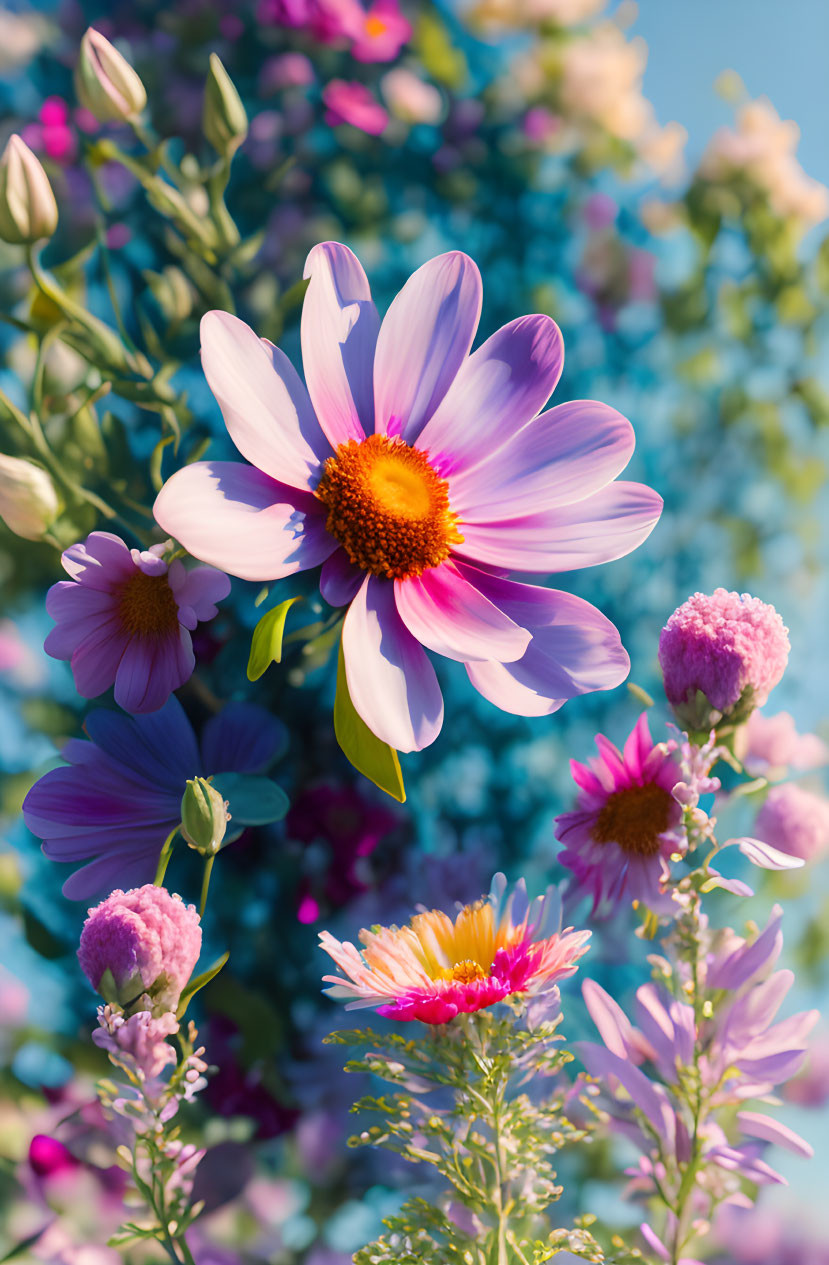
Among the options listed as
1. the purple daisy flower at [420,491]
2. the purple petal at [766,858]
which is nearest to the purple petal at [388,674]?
the purple daisy flower at [420,491]

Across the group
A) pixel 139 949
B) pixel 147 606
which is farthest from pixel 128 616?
pixel 139 949

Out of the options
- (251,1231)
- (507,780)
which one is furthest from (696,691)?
(251,1231)

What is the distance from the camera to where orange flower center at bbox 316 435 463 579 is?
11.9 inches

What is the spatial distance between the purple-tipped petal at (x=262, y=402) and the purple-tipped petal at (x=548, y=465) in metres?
0.06

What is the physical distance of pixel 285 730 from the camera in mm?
356

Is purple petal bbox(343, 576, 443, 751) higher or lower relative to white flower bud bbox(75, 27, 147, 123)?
lower

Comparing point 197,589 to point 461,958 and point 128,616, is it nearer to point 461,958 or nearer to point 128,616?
point 128,616

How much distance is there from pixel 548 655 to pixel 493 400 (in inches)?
3.8

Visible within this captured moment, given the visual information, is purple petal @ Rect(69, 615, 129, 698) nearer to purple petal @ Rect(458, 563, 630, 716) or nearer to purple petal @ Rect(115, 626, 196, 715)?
purple petal @ Rect(115, 626, 196, 715)

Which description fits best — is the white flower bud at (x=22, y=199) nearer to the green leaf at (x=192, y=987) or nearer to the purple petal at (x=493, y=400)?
the purple petal at (x=493, y=400)

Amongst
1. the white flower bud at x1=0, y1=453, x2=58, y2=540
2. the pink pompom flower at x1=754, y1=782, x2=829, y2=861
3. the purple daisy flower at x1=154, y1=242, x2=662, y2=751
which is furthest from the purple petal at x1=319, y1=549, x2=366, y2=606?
the pink pompom flower at x1=754, y1=782, x2=829, y2=861

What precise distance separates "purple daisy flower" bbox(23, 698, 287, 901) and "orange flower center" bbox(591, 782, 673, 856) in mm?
120

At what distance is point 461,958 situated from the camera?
0.32 metres

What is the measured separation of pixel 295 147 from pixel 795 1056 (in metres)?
0.44
